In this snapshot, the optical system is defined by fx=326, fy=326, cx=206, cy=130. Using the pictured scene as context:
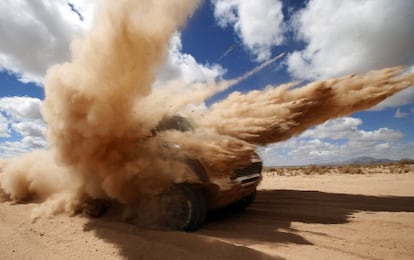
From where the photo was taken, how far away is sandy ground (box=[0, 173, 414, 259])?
4.64m

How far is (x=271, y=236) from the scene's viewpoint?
→ 19.0 feet

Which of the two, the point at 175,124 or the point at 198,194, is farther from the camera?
the point at 175,124

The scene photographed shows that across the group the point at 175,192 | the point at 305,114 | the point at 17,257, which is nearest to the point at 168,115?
the point at 175,192

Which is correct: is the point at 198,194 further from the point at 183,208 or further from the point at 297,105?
the point at 297,105

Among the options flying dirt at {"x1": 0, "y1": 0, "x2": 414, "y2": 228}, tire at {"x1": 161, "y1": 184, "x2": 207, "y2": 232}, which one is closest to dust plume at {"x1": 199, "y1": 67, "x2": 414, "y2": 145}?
flying dirt at {"x1": 0, "y1": 0, "x2": 414, "y2": 228}

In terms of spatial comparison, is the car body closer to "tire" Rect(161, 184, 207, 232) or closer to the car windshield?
"tire" Rect(161, 184, 207, 232)

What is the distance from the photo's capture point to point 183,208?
623 centimetres

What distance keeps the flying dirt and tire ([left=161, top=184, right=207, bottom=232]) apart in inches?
8.3

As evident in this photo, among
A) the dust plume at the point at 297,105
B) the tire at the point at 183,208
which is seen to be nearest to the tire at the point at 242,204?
the dust plume at the point at 297,105

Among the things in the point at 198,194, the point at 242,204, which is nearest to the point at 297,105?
the point at 242,204

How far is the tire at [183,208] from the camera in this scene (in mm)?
6094

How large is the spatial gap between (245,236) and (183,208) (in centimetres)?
127

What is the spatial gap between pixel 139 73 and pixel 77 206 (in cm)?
341

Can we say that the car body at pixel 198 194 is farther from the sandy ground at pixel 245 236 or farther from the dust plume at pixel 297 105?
the dust plume at pixel 297 105
